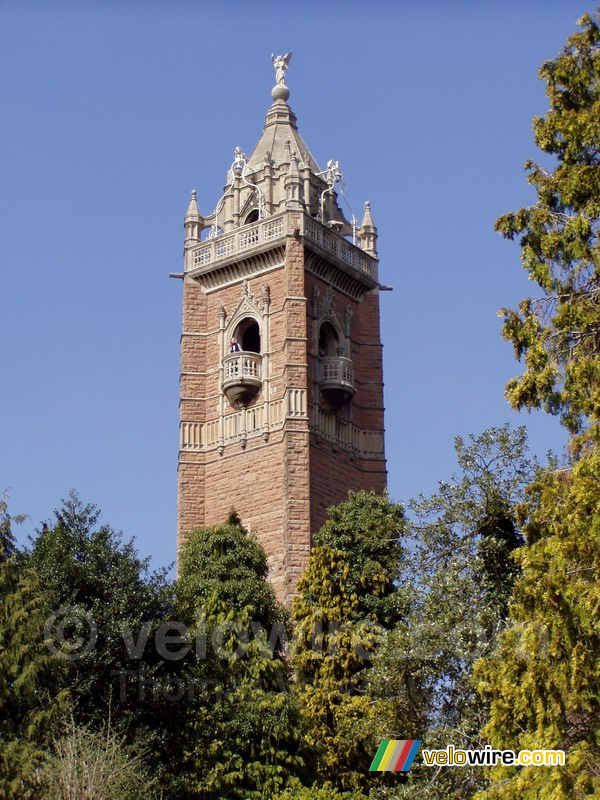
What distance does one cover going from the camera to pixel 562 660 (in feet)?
59.7

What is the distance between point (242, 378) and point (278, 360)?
3.76ft

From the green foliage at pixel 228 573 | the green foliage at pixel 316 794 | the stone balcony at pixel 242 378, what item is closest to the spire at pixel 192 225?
the stone balcony at pixel 242 378

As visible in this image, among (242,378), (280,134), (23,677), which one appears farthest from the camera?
(280,134)

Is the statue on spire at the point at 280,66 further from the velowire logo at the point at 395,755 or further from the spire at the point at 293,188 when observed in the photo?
the velowire logo at the point at 395,755

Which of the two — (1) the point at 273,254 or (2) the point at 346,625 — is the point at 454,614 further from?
(1) the point at 273,254

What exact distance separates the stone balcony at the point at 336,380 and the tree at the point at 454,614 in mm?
13128

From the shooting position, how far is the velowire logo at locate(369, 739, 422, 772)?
26.7m

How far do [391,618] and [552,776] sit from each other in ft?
48.5

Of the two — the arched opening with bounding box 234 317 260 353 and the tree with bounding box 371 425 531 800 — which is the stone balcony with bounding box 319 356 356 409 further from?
the tree with bounding box 371 425 531 800

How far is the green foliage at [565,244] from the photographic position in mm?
19875

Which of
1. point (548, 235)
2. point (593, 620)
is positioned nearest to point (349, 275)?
point (548, 235)

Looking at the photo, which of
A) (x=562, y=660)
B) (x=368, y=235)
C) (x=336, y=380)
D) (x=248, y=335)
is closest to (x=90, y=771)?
(x=562, y=660)

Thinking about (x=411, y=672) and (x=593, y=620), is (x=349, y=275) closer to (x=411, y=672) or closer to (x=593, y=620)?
(x=411, y=672)

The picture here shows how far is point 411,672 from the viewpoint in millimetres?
26422
